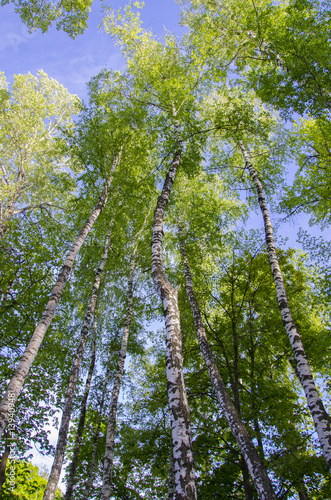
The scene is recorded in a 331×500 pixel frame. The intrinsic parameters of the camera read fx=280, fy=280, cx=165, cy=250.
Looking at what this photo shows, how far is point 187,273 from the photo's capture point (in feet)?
36.3

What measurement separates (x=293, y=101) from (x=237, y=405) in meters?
9.93

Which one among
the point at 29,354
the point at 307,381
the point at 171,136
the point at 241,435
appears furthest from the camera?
the point at 171,136

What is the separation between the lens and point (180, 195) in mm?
14312

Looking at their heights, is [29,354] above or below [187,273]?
below

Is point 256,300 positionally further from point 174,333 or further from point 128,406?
point 128,406

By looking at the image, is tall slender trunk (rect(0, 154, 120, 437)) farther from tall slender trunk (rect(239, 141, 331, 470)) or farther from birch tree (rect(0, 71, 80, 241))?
birch tree (rect(0, 71, 80, 241))

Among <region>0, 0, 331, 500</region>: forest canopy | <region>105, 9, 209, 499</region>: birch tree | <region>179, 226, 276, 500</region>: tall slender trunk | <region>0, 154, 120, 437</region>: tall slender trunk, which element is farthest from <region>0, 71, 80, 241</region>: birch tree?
<region>179, 226, 276, 500</region>: tall slender trunk

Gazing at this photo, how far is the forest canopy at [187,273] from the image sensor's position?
854 centimetres

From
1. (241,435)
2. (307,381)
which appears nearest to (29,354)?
(241,435)

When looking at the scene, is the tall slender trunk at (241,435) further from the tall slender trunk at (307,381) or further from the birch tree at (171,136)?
the birch tree at (171,136)

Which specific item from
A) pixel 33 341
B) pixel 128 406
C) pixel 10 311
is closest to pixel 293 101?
pixel 33 341

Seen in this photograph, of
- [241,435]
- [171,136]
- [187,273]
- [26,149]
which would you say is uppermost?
[26,149]

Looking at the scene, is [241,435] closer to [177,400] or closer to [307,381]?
[307,381]

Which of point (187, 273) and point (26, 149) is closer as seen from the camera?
point (187, 273)
